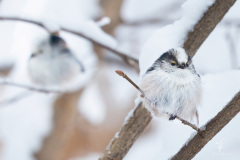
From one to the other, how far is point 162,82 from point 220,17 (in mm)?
267

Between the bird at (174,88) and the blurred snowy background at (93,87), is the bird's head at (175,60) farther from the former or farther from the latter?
the blurred snowy background at (93,87)

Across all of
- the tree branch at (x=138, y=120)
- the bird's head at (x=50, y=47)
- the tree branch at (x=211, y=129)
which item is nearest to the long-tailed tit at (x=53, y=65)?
the bird's head at (x=50, y=47)

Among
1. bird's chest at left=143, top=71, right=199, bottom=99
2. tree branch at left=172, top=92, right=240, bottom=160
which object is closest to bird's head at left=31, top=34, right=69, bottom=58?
bird's chest at left=143, top=71, right=199, bottom=99

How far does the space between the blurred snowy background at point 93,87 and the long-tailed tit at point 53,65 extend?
88 millimetres

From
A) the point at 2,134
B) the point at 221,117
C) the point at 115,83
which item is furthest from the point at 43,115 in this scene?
the point at 221,117

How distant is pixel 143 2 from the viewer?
4.52 m

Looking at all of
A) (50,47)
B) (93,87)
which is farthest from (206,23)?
(93,87)

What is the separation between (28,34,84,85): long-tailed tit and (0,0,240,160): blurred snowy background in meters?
0.09

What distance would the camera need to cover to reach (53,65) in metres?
2.34

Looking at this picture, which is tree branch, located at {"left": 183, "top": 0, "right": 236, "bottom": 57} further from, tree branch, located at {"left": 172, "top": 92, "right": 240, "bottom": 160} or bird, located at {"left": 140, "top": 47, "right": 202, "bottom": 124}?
tree branch, located at {"left": 172, "top": 92, "right": 240, "bottom": 160}

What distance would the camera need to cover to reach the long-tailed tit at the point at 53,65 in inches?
91.0

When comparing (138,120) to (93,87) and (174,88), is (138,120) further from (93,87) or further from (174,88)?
(93,87)

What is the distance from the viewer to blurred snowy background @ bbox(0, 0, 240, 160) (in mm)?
1137

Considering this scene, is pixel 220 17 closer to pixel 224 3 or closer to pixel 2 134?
pixel 224 3
